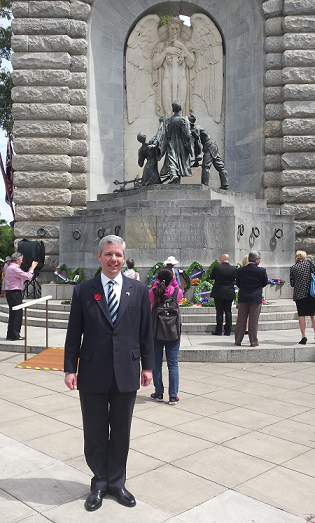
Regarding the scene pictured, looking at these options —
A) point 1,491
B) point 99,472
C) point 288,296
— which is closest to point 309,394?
point 99,472

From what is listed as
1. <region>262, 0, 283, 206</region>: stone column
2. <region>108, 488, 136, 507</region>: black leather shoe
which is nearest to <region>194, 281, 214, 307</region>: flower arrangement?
<region>262, 0, 283, 206</region>: stone column

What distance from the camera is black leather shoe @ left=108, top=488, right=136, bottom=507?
3803mm

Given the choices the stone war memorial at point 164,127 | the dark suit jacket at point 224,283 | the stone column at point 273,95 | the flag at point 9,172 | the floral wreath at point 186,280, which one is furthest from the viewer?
the flag at point 9,172

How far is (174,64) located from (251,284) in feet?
44.8

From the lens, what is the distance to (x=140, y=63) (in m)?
21.1

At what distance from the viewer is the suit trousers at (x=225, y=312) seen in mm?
10797

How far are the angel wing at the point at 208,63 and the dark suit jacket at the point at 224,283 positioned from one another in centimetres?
1164

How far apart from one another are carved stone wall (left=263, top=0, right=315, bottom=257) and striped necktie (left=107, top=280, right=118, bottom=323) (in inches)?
582

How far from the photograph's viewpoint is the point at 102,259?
13.3 feet

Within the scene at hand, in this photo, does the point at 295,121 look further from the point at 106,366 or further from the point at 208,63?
the point at 106,366

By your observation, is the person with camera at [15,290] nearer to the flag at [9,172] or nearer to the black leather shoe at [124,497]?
the black leather shoe at [124,497]

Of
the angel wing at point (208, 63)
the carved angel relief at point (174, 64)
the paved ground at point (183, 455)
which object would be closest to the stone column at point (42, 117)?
the carved angel relief at point (174, 64)

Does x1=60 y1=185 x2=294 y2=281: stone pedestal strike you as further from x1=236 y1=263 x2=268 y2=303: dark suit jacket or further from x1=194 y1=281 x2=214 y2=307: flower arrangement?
x1=236 y1=263 x2=268 y2=303: dark suit jacket

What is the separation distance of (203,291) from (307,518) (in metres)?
9.22
